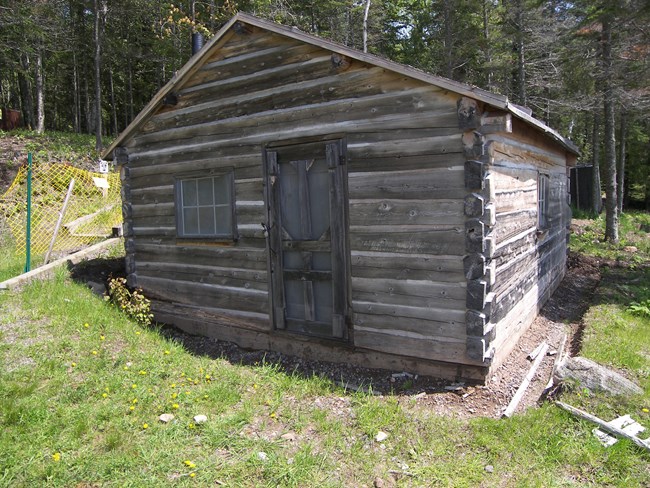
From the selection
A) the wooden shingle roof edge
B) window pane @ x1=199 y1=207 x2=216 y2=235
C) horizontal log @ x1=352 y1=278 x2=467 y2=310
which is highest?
the wooden shingle roof edge

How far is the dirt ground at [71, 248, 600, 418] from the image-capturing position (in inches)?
188

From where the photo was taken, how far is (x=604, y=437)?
152 inches

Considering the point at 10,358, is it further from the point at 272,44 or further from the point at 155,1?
the point at 155,1

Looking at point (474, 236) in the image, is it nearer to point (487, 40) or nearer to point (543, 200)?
point (543, 200)

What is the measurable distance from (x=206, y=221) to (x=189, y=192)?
1.85 feet

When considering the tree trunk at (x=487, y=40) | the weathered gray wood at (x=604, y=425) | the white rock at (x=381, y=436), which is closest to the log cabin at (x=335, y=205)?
the weathered gray wood at (x=604, y=425)

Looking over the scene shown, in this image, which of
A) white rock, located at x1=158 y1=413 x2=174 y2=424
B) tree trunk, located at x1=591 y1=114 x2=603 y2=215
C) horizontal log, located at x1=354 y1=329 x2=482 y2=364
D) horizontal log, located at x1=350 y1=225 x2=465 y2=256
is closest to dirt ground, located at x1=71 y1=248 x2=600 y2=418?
horizontal log, located at x1=354 y1=329 x2=482 y2=364

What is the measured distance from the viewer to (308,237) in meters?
5.91

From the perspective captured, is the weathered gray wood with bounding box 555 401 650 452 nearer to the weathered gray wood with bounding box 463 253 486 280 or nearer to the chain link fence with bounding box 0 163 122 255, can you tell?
the weathered gray wood with bounding box 463 253 486 280

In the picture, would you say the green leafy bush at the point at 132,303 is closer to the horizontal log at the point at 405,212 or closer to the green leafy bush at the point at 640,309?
the horizontal log at the point at 405,212

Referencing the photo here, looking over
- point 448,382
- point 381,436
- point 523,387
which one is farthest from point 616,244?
point 381,436

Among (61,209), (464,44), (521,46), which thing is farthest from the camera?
(464,44)

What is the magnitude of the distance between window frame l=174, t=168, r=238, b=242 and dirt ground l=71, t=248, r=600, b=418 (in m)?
1.61

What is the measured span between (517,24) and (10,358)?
1942cm
